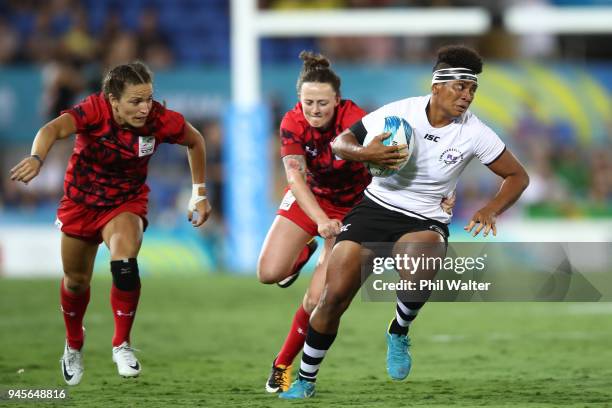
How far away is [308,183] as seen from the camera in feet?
25.3

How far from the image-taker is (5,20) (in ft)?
62.1

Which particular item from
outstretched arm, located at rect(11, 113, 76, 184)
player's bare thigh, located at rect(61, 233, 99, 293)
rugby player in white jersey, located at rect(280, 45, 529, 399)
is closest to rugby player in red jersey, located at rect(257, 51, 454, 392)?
rugby player in white jersey, located at rect(280, 45, 529, 399)

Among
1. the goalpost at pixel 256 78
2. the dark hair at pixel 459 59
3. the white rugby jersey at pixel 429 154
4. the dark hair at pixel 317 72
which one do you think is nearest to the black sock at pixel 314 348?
the white rugby jersey at pixel 429 154

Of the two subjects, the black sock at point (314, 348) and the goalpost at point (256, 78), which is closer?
the black sock at point (314, 348)

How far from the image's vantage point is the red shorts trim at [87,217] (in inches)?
296

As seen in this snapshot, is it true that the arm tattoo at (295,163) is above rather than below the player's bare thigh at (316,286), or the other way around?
above

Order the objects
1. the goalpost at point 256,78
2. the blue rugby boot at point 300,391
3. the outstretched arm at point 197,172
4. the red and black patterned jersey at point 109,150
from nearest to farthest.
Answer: the blue rugby boot at point 300,391 → the red and black patterned jersey at point 109,150 → the outstretched arm at point 197,172 → the goalpost at point 256,78

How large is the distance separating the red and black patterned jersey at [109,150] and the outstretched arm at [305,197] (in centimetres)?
81

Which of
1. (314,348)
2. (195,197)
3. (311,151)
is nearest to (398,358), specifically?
(314,348)

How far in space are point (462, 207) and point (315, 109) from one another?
32.3ft

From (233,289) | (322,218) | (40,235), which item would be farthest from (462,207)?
(322,218)

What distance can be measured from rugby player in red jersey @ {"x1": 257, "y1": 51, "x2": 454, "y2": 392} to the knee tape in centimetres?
85

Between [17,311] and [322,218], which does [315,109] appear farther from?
[17,311]

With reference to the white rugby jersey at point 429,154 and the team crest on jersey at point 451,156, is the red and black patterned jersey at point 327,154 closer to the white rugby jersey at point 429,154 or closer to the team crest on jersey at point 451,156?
the white rugby jersey at point 429,154
